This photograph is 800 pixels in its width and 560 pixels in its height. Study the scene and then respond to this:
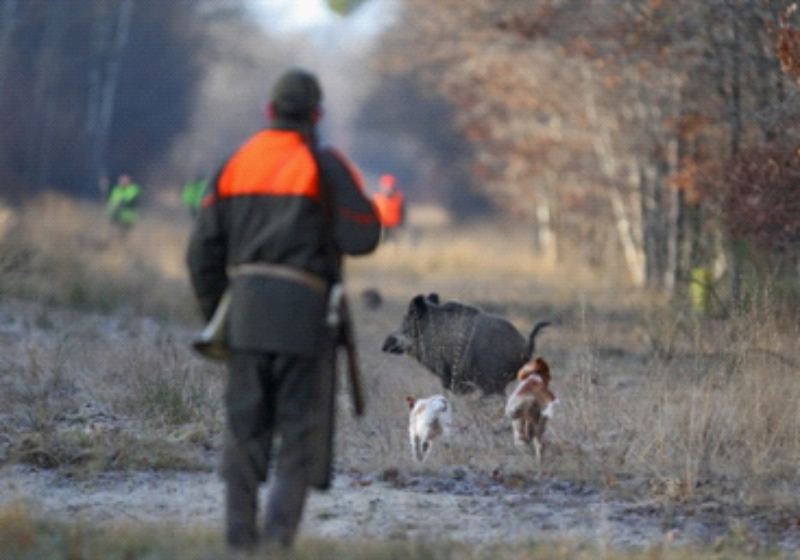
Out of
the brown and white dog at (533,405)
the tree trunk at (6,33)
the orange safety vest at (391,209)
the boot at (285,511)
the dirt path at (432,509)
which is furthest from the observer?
the orange safety vest at (391,209)

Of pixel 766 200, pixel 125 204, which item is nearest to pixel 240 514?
pixel 766 200

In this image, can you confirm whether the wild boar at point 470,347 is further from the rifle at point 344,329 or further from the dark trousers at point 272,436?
the dark trousers at point 272,436

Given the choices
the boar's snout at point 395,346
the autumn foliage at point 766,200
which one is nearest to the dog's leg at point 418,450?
the boar's snout at point 395,346

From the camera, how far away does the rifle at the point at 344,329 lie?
24.9 feet

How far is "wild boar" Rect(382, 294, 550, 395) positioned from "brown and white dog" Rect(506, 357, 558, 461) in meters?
2.38

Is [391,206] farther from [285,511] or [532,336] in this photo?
[285,511]

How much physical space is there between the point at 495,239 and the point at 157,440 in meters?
38.0

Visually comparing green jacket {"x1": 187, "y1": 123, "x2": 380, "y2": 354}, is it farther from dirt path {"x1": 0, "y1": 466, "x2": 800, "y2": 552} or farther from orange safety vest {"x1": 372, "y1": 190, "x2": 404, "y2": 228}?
orange safety vest {"x1": 372, "y1": 190, "x2": 404, "y2": 228}

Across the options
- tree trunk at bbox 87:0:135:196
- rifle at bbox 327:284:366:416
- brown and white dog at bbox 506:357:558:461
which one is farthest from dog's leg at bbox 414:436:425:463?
tree trunk at bbox 87:0:135:196

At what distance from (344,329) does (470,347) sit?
530 centimetres

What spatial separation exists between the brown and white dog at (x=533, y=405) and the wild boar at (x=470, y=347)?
2.38 m

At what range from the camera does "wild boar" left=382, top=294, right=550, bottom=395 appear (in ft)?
42.5

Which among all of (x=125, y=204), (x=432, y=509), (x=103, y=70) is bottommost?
(x=432, y=509)

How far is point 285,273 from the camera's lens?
7.50 m
